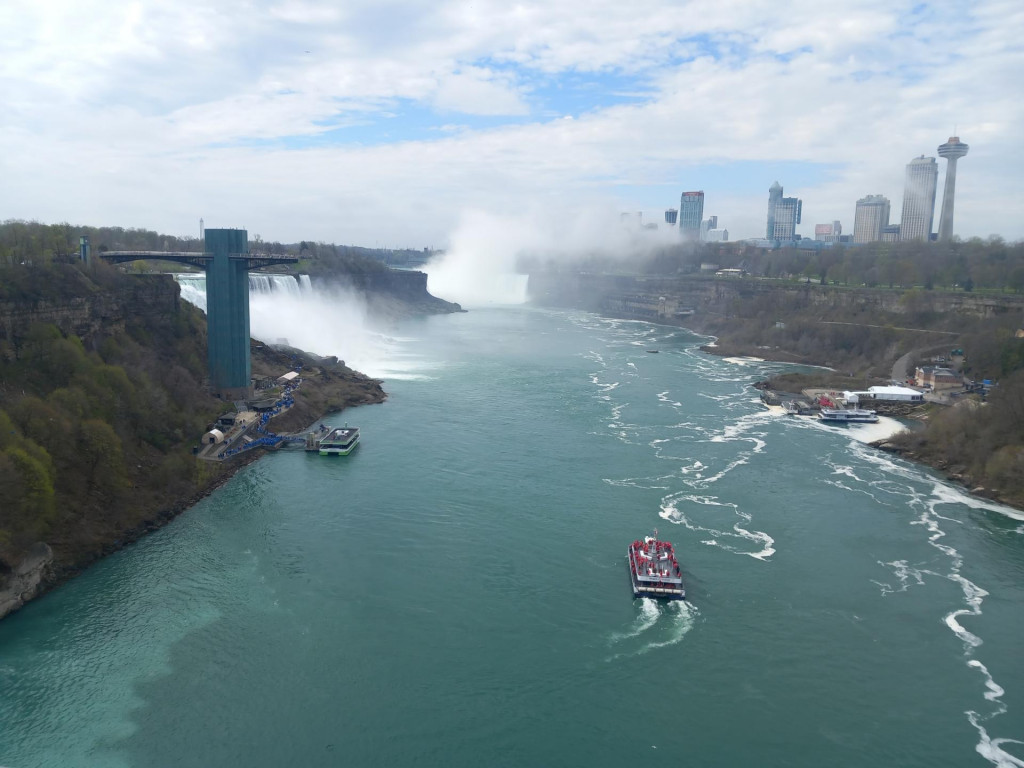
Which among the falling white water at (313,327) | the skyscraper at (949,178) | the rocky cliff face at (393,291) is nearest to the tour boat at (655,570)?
the falling white water at (313,327)

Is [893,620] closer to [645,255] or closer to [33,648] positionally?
[33,648]

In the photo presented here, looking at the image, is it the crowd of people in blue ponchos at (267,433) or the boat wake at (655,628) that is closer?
the boat wake at (655,628)

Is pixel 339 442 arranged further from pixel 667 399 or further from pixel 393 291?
pixel 393 291


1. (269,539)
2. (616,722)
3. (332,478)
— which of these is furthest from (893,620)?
(332,478)

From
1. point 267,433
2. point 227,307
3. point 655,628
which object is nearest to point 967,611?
point 655,628

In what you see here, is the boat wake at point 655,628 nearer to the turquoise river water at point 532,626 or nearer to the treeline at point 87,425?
the turquoise river water at point 532,626

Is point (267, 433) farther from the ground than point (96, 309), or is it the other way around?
point (96, 309)
